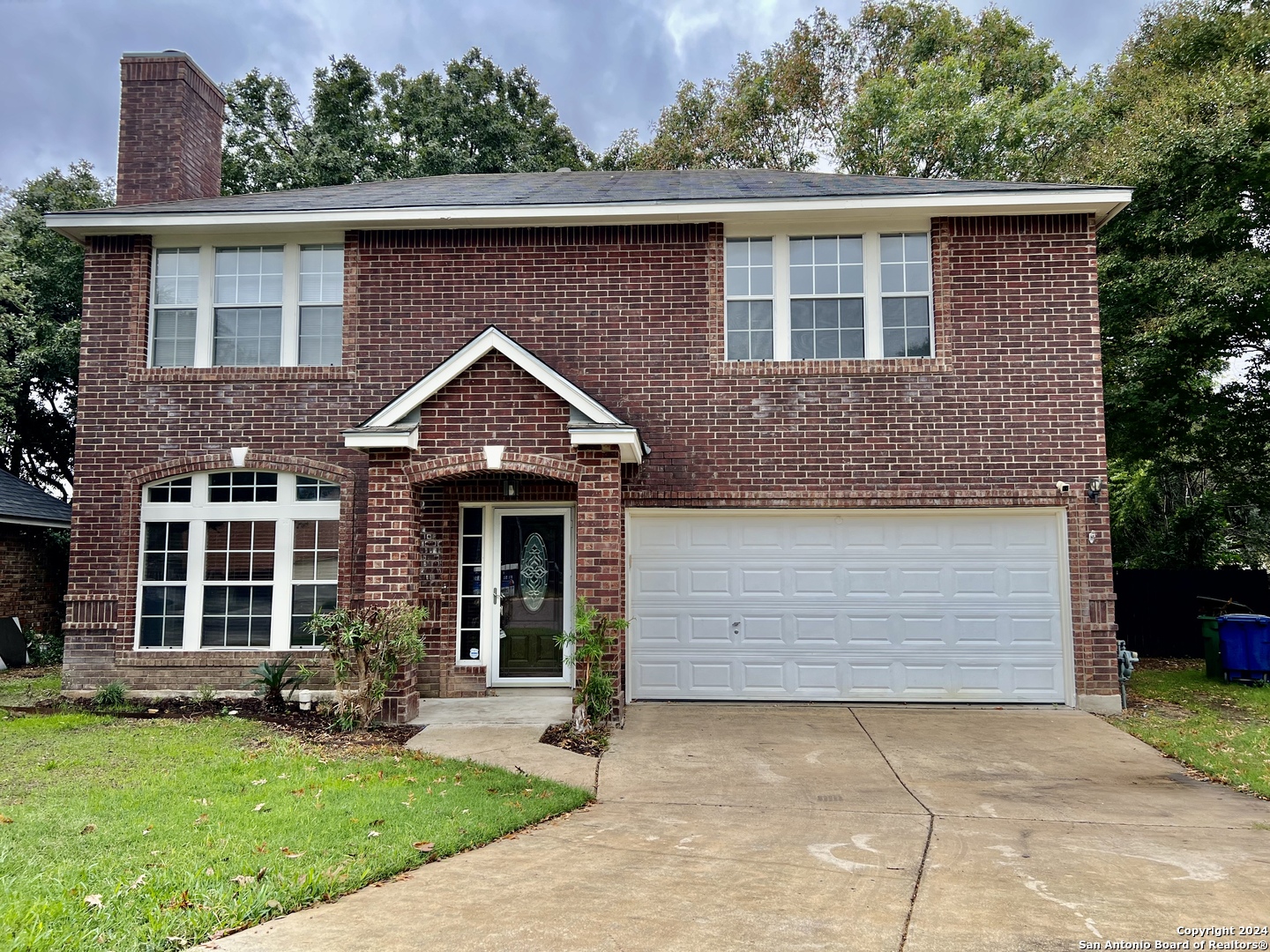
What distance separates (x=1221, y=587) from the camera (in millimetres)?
15320

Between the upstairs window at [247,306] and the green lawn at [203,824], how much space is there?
4897 mm

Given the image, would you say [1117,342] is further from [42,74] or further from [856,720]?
[42,74]

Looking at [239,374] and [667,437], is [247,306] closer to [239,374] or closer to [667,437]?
[239,374]

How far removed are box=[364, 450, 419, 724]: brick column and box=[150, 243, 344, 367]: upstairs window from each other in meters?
2.62

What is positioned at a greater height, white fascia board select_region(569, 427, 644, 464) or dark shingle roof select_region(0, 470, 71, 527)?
white fascia board select_region(569, 427, 644, 464)

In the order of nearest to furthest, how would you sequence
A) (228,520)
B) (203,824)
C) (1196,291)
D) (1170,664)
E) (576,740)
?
1. (203,824)
2. (576,740)
3. (228,520)
4. (1196,291)
5. (1170,664)

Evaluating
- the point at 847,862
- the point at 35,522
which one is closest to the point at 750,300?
the point at 847,862

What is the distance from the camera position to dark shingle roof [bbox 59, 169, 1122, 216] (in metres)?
10.6

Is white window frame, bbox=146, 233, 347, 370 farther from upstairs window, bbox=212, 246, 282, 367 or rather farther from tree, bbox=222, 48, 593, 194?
tree, bbox=222, 48, 593, 194

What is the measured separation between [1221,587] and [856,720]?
9822 millimetres

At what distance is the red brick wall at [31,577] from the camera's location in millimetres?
14898

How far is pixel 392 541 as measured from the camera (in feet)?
30.1

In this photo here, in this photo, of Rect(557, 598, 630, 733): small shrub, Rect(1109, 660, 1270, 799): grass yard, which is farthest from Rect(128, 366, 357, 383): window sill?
Rect(1109, 660, 1270, 799): grass yard

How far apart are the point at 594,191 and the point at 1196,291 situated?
998cm
